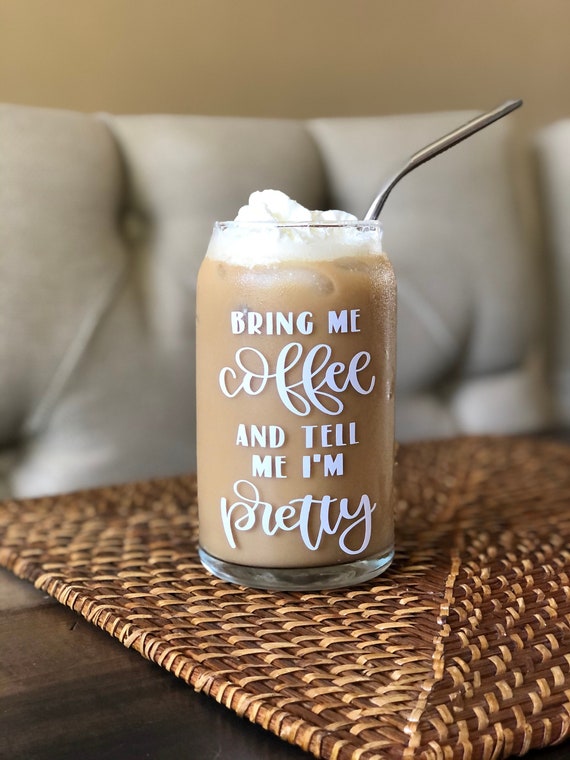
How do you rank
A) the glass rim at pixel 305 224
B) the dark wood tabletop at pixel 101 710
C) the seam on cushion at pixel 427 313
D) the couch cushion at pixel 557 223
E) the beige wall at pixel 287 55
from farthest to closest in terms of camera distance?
the couch cushion at pixel 557 223 → the seam on cushion at pixel 427 313 → the beige wall at pixel 287 55 → the glass rim at pixel 305 224 → the dark wood tabletop at pixel 101 710

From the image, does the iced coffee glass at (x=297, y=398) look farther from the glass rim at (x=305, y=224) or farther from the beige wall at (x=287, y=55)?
the beige wall at (x=287, y=55)

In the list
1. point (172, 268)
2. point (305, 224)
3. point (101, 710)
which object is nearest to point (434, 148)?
point (305, 224)

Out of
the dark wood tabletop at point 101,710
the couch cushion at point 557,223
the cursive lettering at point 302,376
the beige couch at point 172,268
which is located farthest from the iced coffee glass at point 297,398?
the couch cushion at point 557,223

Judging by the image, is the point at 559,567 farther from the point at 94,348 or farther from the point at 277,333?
the point at 94,348

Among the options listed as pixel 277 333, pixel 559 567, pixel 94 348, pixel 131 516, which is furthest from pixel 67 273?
pixel 559 567

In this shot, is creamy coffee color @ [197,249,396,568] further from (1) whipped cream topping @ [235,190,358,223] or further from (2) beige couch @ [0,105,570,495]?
(2) beige couch @ [0,105,570,495]

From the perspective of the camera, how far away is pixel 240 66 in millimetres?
1247

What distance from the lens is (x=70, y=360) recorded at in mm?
1028

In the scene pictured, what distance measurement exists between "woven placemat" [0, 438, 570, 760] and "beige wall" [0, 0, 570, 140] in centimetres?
57

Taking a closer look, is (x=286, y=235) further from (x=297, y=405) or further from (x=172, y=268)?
(x=172, y=268)

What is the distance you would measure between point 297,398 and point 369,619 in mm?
148

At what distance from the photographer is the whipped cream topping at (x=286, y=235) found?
0.59 metres

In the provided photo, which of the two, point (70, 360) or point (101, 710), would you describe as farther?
point (70, 360)

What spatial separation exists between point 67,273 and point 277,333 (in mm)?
502
